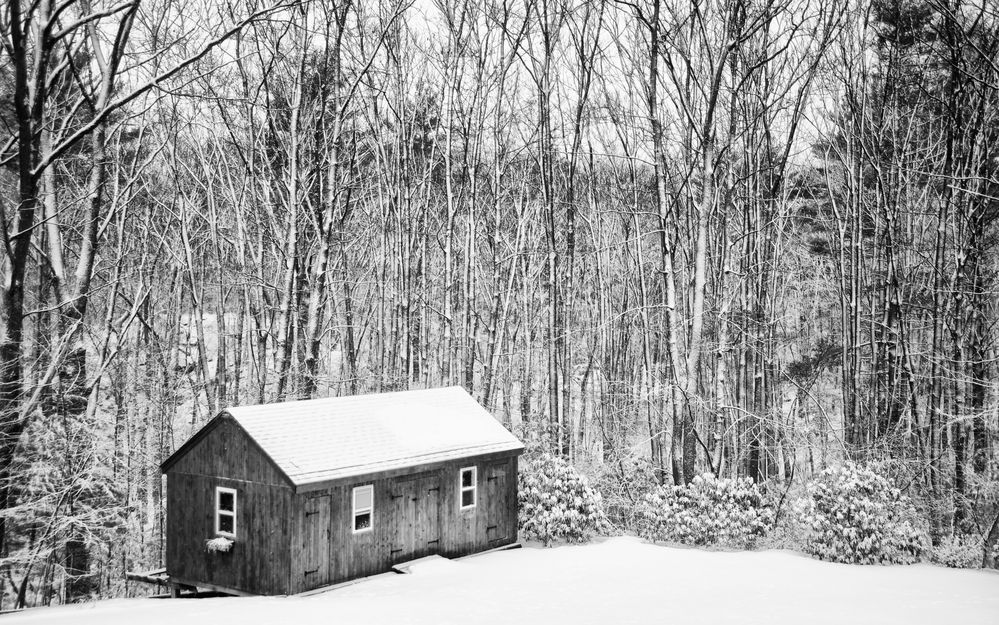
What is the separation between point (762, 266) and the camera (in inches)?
934

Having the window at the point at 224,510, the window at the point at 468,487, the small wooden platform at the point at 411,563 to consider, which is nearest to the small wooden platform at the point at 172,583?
the window at the point at 224,510

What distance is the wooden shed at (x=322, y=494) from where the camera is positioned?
13.5 metres

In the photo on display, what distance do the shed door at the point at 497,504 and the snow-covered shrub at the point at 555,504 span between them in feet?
3.84

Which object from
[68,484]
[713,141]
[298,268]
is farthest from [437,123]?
[68,484]

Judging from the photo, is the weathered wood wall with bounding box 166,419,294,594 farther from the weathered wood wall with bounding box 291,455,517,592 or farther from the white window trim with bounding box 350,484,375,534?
the white window trim with bounding box 350,484,375,534

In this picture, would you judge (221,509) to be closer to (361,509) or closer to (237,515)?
(237,515)

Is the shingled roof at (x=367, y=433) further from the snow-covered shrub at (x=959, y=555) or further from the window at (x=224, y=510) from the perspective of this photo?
the snow-covered shrub at (x=959, y=555)

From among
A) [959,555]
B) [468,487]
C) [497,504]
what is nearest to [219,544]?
[468,487]

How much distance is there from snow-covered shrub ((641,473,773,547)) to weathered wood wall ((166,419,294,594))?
956 centimetres

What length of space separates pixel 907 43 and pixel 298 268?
19.1 metres

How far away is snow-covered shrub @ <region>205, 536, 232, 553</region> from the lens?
13.9 meters

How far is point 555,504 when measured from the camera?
1845 cm

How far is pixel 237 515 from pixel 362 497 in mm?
2272

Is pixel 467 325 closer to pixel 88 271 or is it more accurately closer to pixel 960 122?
pixel 88 271
